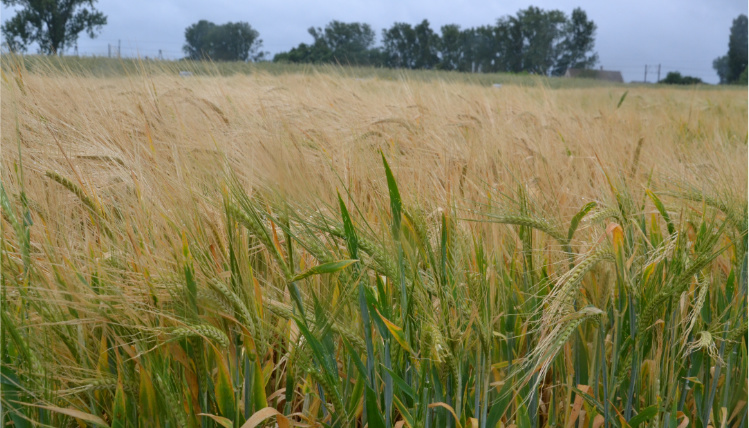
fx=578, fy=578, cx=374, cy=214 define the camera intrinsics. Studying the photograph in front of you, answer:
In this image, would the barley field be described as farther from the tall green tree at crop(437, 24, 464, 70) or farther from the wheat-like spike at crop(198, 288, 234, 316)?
the tall green tree at crop(437, 24, 464, 70)

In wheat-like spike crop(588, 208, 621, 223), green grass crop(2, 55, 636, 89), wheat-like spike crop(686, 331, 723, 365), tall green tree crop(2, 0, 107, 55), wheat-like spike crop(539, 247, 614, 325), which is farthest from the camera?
tall green tree crop(2, 0, 107, 55)

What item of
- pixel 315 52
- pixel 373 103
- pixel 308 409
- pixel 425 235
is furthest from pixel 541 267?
pixel 315 52

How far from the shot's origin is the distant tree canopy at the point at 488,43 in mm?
32969

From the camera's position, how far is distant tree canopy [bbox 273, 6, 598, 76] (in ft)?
108

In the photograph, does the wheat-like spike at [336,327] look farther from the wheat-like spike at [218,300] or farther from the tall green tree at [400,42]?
the tall green tree at [400,42]

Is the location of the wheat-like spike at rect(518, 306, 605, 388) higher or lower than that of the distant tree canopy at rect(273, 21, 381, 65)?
lower

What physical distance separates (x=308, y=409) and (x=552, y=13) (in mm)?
43621

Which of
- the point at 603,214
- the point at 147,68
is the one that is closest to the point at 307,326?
the point at 603,214

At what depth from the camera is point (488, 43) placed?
37.2 m

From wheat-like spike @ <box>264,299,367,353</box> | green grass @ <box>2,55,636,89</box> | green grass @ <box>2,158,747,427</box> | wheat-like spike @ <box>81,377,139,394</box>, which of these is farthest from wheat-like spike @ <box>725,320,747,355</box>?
green grass @ <box>2,55,636,89</box>

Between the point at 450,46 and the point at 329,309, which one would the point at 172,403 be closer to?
the point at 329,309

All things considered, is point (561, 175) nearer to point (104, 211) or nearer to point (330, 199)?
point (330, 199)

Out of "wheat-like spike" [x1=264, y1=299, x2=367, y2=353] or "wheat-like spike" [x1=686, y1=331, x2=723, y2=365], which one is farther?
"wheat-like spike" [x1=686, y1=331, x2=723, y2=365]

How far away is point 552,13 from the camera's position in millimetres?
40125
